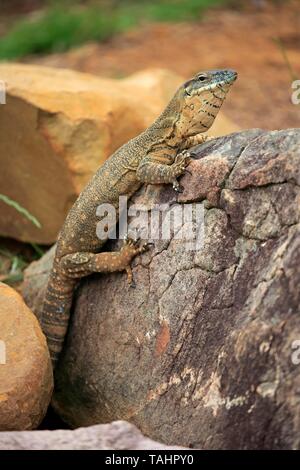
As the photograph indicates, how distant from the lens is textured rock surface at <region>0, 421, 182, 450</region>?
155 inches

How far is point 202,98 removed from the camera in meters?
5.33

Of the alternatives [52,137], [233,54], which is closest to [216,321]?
[52,137]

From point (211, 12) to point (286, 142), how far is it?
35.9ft

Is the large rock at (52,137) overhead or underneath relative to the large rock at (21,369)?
overhead

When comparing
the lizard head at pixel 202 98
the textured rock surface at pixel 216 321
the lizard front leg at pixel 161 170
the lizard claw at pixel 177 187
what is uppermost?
the lizard head at pixel 202 98

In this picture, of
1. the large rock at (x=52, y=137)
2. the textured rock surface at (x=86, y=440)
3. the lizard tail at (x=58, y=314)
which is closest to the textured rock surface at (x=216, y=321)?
the lizard tail at (x=58, y=314)

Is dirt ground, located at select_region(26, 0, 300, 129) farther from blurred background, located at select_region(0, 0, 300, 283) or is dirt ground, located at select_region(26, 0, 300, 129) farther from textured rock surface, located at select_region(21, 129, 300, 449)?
textured rock surface, located at select_region(21, 129, 300, 449)

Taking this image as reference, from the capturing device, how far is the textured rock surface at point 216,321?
4023 millimetres

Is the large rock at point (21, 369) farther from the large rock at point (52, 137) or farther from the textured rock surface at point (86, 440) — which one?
the large rock at point (52, 137)

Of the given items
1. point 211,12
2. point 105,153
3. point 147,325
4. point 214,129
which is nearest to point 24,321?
point 147,325

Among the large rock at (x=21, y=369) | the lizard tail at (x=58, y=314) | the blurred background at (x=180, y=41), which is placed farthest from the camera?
the blurred background at (x=180, y=41)

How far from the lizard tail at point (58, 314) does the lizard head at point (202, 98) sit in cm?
132

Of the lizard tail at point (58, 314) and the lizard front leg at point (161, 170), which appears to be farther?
the lizard tail at point (58, 314)
